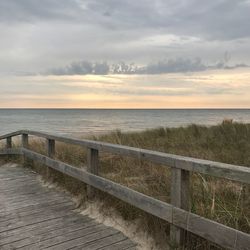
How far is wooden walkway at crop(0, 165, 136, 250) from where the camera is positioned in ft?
13.9

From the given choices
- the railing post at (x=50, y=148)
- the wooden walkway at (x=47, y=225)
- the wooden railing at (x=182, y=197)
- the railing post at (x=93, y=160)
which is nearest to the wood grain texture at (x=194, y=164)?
the wooden railing at (x=182, y=197)

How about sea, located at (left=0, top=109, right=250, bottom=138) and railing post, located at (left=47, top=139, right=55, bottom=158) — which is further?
sea, located at (left=0, top=109, right=250, bottom=138)

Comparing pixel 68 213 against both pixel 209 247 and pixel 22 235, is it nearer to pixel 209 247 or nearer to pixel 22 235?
pixel 22 235

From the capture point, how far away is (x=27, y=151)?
870 cm

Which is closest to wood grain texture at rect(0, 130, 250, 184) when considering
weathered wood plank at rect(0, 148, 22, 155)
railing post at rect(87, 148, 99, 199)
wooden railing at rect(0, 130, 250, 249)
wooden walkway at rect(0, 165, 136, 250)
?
wooden railing at rect(0, 130, 250, 249)

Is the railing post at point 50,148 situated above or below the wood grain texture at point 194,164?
below

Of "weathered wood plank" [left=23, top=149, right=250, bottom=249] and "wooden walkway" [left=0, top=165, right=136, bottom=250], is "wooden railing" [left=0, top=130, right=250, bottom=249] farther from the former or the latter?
"wooden walkway" [left=0, top=165, right=136, bottom=250]

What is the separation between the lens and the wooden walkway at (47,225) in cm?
424

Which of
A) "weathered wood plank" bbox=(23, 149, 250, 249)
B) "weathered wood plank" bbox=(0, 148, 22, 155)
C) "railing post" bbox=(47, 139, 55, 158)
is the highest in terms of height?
"railing post" bbox=(47, 139, 55, 158)

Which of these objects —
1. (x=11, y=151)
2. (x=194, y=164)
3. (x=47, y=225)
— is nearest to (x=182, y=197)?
(x=194, y=164)

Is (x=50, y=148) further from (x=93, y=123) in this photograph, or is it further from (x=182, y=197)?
(x=93, y=123)

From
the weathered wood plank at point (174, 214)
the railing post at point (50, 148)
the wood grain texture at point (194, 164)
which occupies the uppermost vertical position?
the wood grain texture at point (194, 164)

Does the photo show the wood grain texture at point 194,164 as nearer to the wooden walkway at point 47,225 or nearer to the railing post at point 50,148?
the wooden walkway at point 47,225

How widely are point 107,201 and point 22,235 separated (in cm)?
129
